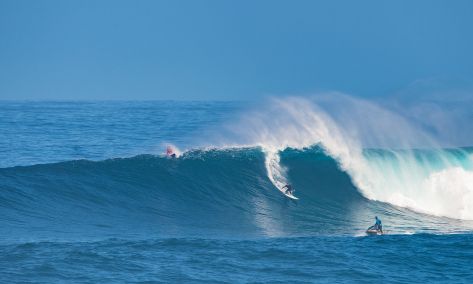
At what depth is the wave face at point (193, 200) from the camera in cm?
2048

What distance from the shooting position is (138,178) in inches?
977

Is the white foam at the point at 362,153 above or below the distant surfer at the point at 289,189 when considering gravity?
above

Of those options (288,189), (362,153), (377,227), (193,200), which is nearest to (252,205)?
(288,189)

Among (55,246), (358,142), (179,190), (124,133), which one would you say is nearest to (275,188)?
(179,190)

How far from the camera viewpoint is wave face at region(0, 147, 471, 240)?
20484mm

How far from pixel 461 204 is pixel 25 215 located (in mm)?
13827

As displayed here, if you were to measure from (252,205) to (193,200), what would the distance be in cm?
182

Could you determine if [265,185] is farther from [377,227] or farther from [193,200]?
Result: [377,227]

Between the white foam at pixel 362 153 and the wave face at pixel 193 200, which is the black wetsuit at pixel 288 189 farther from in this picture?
the white foam at pixel 362 153

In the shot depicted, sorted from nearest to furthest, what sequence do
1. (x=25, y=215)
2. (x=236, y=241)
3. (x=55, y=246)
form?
1. (x=55, y=246)
2. (x=236, y=241)
3. (x=25, y=215)

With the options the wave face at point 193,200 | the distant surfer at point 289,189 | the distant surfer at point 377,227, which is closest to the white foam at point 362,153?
the wave face at point 193,200

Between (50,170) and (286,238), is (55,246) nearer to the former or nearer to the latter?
(286,238)

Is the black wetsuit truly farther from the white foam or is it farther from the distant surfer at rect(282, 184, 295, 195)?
the white foam

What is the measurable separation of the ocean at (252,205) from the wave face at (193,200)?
59 millimetres
